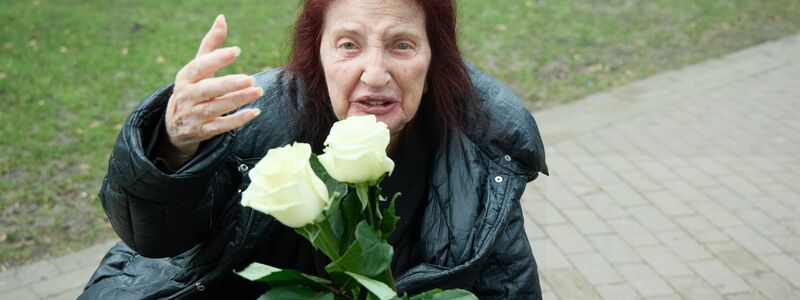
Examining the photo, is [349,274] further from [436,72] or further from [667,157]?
[667,157]

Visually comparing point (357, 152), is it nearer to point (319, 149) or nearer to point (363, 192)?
point (363, 192)

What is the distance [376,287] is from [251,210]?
2.61ft

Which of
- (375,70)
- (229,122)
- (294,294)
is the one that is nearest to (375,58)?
(375,70)

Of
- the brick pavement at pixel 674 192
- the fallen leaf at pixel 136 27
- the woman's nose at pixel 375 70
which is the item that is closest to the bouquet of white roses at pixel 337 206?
the woman's nose at pixel 375 70

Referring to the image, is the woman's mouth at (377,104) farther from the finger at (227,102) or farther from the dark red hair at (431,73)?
the finger at (227,102)

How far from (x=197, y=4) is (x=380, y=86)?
7.05 metres

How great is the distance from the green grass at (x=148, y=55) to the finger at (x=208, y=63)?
293 cm

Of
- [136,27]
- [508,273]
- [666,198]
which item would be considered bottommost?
[666,198]

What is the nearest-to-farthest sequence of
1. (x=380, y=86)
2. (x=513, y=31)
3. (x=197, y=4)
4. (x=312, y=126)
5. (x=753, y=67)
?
(x=380, y=86), (x=312, y=126), (x=753, y=67), (x=513, y=31), (x=197, y=4)

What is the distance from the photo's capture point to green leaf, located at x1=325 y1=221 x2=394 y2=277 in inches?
50.6

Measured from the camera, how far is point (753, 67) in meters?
7.04

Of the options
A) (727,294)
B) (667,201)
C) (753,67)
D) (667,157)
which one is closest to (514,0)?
(753,67)

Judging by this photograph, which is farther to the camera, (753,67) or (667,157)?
(753,67)

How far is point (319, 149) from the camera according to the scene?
Result: 2.28 m
